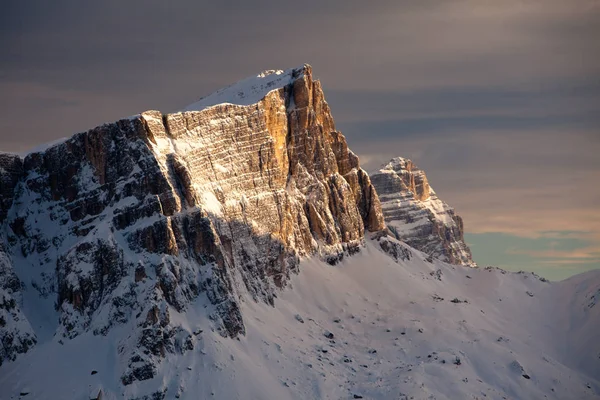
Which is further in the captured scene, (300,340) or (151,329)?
(300,340)

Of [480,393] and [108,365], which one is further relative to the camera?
[480,393]

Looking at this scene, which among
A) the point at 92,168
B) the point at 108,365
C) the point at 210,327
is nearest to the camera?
the point at 108,365

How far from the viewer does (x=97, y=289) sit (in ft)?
596

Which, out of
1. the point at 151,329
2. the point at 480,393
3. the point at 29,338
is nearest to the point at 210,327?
the point at 151,329

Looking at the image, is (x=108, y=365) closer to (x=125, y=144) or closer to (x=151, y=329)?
(x=151, y=329)

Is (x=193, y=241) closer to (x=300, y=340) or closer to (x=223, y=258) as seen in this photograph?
(x=223, y=258)

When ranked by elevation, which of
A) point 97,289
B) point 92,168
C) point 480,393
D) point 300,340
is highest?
point 92,168

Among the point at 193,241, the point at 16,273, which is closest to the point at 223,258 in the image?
the point at 193,241

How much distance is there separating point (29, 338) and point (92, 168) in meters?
33.3

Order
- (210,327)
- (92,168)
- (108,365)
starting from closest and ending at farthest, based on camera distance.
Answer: (108,365) → (210,327) → (92,168)

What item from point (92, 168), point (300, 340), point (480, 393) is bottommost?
point (480, 393)

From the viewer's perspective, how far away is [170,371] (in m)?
173

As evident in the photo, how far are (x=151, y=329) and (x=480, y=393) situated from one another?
59.9 metres

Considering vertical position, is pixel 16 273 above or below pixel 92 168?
below
